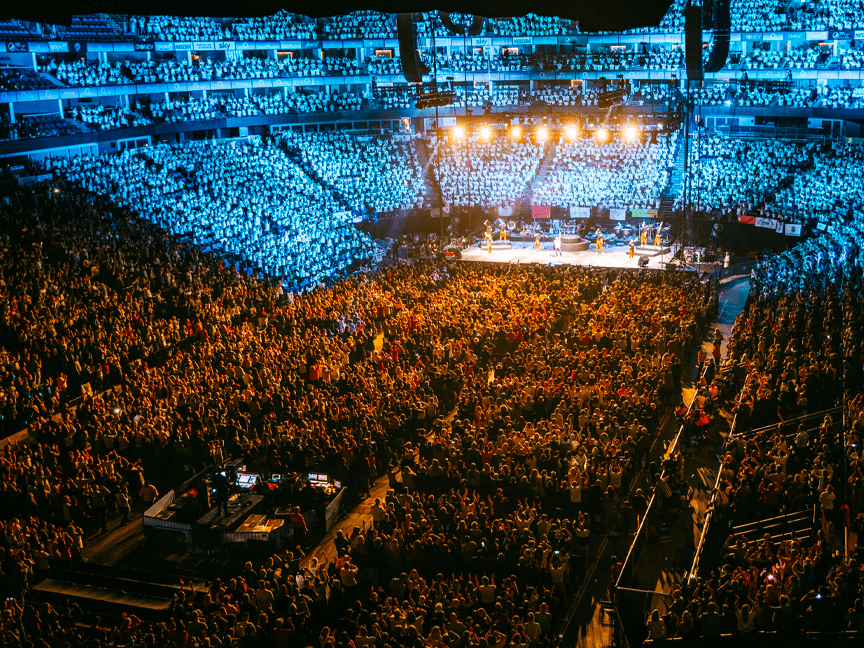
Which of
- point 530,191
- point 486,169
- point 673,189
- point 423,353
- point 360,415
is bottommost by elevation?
point 360,415

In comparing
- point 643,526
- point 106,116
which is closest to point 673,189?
point 106,116

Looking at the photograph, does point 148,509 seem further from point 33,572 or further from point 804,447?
point 804,447

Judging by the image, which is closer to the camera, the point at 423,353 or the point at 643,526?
the point at 643,526

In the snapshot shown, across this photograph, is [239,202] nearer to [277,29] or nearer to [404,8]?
[277,29]

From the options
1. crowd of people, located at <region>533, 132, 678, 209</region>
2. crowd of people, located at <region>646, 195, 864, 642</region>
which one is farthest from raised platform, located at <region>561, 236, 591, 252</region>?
crowd of people, located at <region>646, 195, 864, 642</region>

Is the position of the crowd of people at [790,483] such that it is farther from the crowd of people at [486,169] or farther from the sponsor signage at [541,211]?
the crowd of people at [486,169]

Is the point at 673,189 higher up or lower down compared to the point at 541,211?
higher up

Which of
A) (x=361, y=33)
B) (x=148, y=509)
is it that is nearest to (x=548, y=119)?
(x=361, y=33)
